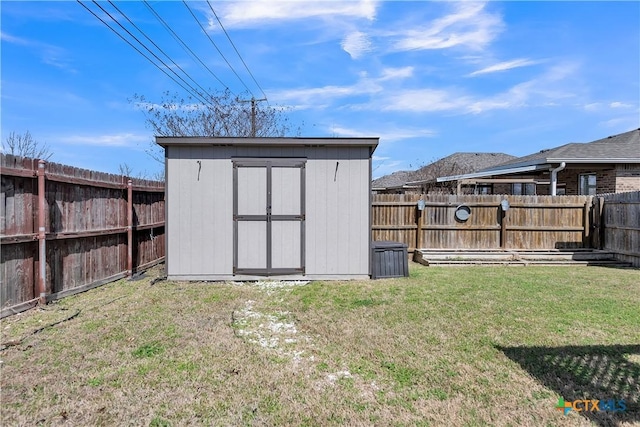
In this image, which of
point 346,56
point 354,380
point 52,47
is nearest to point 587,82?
point 346,56

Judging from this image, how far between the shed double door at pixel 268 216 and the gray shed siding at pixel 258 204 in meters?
0.02

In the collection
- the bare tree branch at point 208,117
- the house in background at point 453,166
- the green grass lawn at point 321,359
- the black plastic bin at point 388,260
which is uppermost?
the bare tree branch at point 208,117

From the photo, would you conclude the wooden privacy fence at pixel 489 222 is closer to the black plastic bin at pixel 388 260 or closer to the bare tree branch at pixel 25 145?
the black plastic bin at pixel 388 260

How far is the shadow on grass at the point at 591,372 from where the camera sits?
7.38ft

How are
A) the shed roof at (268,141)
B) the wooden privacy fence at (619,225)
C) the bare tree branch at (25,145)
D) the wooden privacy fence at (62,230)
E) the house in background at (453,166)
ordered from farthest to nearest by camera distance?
the house in background at (453,166) < the bare tree branch at (25,145) < the wooden privacy fence at (619,225) < the shed roof at (268,141) < the wooden privacy fence at (62,230)

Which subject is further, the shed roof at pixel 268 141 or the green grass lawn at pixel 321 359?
the shed roof at pixel 268 141

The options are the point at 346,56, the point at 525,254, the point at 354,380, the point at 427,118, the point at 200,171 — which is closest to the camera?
the point at 354,380

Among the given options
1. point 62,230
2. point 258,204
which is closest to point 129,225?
point 62,230

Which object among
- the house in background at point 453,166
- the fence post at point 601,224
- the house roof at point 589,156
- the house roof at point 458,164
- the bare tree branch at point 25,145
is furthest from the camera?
the house roof at point 458,164

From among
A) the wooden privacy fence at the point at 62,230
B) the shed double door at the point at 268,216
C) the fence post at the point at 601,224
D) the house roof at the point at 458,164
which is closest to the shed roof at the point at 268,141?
the shed double door at the point at 268,216

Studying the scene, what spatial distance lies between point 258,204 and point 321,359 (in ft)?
12.4

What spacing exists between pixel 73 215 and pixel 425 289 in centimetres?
551

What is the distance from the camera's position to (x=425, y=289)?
5695mm

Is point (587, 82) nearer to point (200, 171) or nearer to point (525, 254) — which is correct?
point (525, 254)
